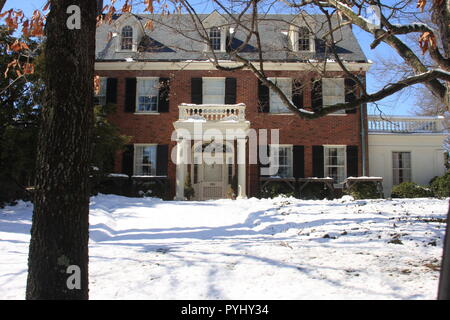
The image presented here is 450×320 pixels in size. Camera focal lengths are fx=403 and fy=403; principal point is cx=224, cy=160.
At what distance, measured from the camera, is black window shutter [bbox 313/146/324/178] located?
17.3 meters

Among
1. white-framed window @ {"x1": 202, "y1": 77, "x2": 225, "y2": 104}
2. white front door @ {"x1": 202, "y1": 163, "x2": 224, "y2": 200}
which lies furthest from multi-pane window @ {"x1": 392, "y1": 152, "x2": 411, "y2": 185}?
white-framed window @ {"x1": 202, "y1": 77, "x2": 225, "y2": 104}

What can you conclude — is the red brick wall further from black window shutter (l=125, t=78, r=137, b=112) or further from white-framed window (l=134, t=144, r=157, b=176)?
white-framed window (l=134, t=144, r=157, b=176)

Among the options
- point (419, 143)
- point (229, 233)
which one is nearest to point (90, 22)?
point (229, 233)

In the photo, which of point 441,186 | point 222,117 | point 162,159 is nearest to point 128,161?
point 162,159

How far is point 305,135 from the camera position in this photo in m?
17.6

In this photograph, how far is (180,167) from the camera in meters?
15.8

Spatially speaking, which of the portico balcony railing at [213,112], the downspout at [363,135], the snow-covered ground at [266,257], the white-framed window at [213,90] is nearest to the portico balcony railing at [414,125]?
the downspout at [363,135]

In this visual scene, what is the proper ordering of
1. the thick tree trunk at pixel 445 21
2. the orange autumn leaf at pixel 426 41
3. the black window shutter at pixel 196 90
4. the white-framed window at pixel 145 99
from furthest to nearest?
the white-framed window at pixel 145 99 → the black window shutter at pixel 196 90 → the thick tree trunk at pixel 445 21 → the orange autumn leaf at pixel 426 41

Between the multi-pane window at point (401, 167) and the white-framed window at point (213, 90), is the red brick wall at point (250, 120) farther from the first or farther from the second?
the multi-pane window at point (401, 167)

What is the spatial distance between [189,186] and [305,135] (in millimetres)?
5568

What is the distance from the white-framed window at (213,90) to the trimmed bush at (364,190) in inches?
263

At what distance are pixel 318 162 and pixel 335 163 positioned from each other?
0.83m

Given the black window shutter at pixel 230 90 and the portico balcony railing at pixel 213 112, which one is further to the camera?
the black window shutter at pixel 230 90

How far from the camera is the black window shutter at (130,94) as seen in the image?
18.0 metres
